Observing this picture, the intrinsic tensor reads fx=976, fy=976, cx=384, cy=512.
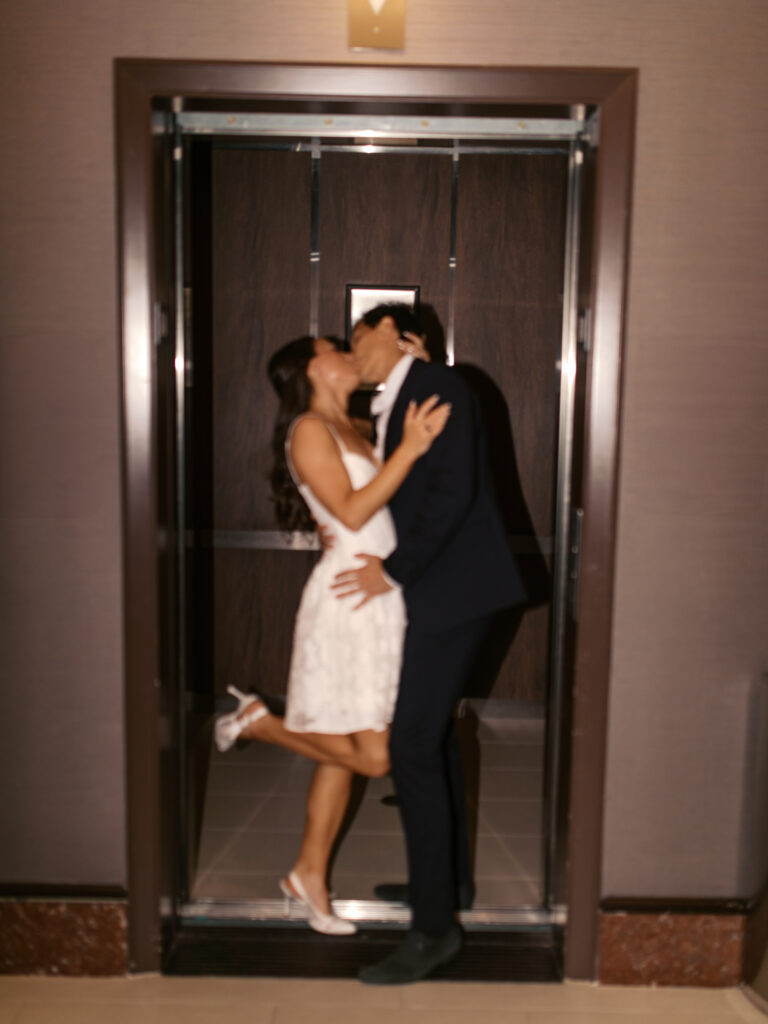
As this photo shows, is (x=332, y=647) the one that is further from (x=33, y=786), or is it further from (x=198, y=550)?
(x=198, y=550)

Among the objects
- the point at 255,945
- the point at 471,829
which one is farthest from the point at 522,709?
the point at 255,945

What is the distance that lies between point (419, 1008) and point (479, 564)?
1.17 meters

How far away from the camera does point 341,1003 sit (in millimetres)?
2551

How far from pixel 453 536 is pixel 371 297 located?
2.40m

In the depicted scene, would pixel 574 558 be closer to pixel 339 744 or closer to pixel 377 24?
pixel 339 744

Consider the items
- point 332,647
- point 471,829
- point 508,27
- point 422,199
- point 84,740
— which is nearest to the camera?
point 508,27

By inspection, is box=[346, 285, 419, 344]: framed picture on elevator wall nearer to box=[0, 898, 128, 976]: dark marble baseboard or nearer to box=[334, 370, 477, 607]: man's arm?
box=[334, 370, 477, 607]: man's arm

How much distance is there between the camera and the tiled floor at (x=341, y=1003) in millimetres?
2486

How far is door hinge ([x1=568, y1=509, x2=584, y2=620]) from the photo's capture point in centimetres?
256

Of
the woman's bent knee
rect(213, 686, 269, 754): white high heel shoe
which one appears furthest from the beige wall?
the woman's bent knee

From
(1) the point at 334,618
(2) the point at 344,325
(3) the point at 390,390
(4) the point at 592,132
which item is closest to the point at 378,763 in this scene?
(1) the point at 334,618

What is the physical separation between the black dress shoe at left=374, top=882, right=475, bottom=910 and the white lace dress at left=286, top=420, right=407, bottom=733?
61 centimetres

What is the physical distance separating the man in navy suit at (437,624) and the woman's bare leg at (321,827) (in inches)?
11.2

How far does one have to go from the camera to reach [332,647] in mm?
2785
